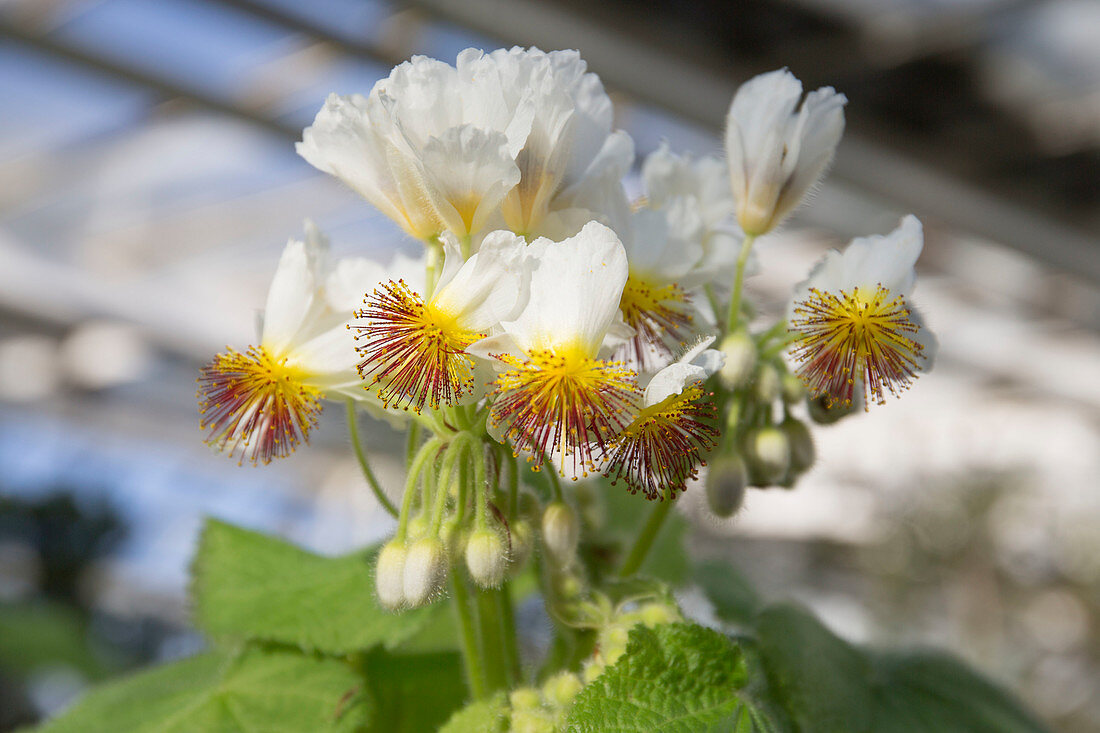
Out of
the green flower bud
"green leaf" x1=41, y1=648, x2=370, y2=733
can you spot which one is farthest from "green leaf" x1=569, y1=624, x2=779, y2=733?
"green leaf" x1=41, y1=648, x2=370, y2=733

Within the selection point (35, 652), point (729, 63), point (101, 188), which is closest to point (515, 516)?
point (35, 652)

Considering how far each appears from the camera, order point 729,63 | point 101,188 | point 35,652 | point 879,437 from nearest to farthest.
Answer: point 35,652 < point 729,63 < point 101,188 < point 879,437

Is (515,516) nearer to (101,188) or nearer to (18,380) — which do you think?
(101,188)

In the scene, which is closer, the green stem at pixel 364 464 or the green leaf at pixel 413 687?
the green stem at pixel 364 464

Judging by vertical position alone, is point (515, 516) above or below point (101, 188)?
below

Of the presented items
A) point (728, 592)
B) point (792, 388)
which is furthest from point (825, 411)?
Answer: point (728, 592)

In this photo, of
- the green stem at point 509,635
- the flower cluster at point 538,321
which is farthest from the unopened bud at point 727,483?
the green stem at point 509,635

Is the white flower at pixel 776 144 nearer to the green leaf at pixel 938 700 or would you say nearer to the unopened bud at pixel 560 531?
the unopened bud at pixel 560 531
